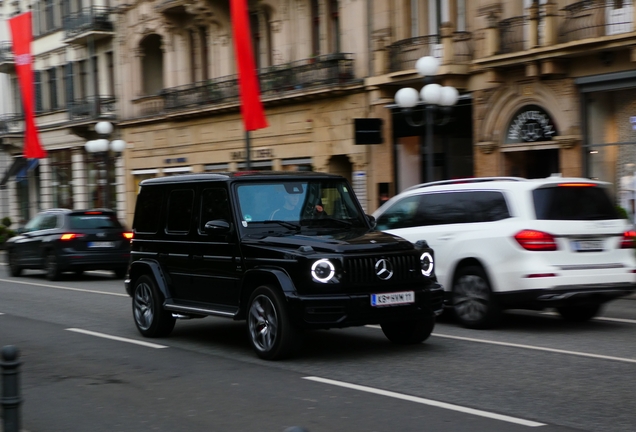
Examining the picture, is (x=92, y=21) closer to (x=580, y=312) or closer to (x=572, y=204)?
(x=580, y=312)

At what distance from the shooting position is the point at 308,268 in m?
8.86

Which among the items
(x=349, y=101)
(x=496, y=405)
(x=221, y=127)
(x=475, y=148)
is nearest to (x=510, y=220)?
(x=496, y=405)

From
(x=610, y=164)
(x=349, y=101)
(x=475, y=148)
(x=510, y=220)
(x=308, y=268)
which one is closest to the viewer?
(x=308, y=268)

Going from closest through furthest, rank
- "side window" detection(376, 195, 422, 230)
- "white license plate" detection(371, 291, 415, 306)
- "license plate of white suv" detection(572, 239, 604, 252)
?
"white license plate" detection(371, 291, 415, 306) → "license plate of white suv" detection(572, 239, 604, 252) → "side window" detection(376, 195, 422, 230)

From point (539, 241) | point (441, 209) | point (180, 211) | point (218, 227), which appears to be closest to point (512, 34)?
point (441, 209)

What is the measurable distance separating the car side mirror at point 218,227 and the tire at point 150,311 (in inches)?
61.3

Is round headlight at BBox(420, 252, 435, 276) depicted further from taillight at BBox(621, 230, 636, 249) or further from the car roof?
taillight at BBox(621, 230, 636, 249)

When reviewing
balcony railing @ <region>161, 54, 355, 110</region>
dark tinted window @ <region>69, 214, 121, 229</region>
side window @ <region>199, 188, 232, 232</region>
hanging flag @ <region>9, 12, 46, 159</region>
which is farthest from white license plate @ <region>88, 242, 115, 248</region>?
hanging flag @ <region>9, 12, 46, 159</region>

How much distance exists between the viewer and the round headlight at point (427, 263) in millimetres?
9617

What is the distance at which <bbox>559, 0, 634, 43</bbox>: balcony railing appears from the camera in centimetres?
1980

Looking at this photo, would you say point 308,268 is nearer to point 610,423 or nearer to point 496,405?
point 496,405

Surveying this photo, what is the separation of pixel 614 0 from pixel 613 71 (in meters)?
1.46

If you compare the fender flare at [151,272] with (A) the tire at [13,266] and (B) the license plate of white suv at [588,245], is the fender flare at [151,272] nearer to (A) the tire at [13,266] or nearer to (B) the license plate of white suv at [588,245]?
(B) the license plate of white suv at [588,245]

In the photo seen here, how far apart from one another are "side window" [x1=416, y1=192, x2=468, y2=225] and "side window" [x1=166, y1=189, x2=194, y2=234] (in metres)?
3.34
